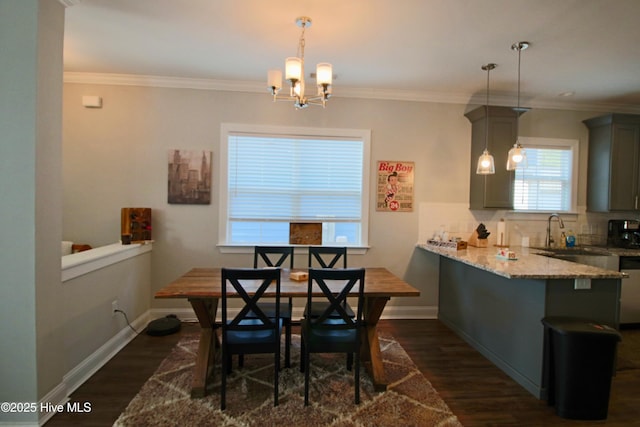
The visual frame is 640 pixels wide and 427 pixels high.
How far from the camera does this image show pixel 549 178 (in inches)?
158

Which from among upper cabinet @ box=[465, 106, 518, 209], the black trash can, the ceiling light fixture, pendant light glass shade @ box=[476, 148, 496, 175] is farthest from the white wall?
the black trash can

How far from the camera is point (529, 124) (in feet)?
13.0

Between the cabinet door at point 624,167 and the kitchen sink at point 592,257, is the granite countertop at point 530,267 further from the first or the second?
the cabinet door at point 624,167

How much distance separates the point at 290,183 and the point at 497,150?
247 cm

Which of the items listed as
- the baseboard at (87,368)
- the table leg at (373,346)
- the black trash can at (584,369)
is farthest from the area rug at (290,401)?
the black trash can at (584,369)

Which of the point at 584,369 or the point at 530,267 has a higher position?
the point at 530,267

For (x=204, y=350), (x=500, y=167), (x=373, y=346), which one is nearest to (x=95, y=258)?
(x=204, y=350)

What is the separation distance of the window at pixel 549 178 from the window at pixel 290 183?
211cm

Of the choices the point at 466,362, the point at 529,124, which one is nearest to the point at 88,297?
the point at 466,362

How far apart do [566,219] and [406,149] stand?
7.62 feet

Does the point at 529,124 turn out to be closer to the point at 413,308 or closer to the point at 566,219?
the point at 566,219

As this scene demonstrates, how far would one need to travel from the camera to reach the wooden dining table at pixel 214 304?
84.8 inches

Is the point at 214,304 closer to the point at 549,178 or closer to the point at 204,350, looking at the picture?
the point at 204,350

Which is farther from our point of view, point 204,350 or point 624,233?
point 624,233
